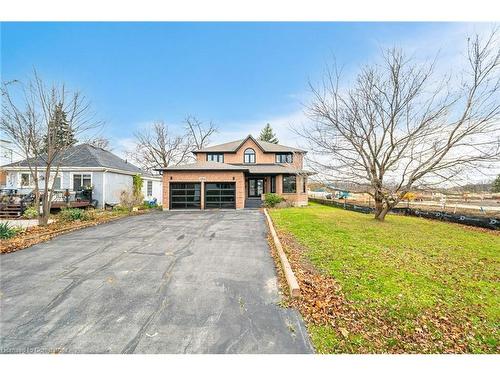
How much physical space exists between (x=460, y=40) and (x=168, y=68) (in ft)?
58.8

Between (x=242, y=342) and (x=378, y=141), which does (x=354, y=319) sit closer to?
(x=242, y=342)

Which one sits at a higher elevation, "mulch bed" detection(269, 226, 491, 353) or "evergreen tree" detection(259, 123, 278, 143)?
"evergreen tree" detection(259, 123, 278, 143)

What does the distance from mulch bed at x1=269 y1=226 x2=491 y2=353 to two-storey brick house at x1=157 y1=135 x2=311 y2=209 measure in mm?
11482

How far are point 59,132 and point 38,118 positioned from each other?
47.6 inches

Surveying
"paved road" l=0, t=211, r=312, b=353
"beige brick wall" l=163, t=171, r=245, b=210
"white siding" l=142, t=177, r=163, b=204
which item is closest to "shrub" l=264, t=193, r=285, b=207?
"beige brick wall" l=163, t=171, r=245, b=210

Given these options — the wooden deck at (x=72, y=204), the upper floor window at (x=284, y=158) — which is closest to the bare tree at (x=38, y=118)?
the wooden deck at (x=72, y=204)

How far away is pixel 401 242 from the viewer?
26.9ft

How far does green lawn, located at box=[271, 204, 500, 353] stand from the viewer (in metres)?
2.98

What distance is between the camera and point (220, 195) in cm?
1912

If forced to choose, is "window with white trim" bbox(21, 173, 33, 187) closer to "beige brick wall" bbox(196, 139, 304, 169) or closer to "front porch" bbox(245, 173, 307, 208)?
"beige brick wall" bbox(196, 139, 304, 169)

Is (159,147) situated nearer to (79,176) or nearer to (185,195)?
(79,176)

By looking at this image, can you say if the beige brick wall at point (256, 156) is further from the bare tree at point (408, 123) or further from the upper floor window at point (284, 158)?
the bare tree at point (408, 123)

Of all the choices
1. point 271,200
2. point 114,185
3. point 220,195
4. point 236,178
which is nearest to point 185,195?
point 220,195
